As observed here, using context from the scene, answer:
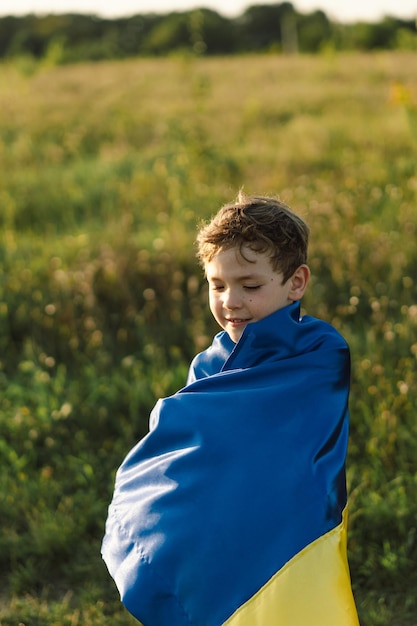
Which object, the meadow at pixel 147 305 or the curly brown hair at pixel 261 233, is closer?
the curly brown hair at pixel 261 233

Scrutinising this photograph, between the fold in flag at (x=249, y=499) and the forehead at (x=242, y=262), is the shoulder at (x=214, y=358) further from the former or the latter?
the forehead at (x=242, y=262)

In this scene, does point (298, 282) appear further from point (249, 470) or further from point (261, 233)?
point (249, 470)

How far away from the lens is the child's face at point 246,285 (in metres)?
2.24

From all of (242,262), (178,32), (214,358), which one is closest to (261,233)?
(242,262)

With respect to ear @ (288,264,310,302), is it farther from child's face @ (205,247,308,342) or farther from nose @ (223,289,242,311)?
nose @ (223,289,242,311)

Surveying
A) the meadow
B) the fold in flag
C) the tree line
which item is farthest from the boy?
the tree line

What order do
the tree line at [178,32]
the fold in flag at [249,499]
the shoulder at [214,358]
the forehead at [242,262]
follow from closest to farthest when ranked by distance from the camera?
the fold in flag at [249,499] < the forehead at [242,262] < the shoulder at [214,358] < the tree line at [178,32]

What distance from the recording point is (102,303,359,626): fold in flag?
2.06 metres

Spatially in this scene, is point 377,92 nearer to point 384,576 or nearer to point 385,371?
point 385,371

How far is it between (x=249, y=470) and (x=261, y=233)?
24.1 inches

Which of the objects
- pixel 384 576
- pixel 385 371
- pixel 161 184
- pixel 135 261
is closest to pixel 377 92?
pixel 161 184

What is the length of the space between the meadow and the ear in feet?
4.84

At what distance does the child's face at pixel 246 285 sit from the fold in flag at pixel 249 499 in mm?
46

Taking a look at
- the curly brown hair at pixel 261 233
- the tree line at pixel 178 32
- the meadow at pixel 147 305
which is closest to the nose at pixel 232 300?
the curly brown hair at pixel 261 233
